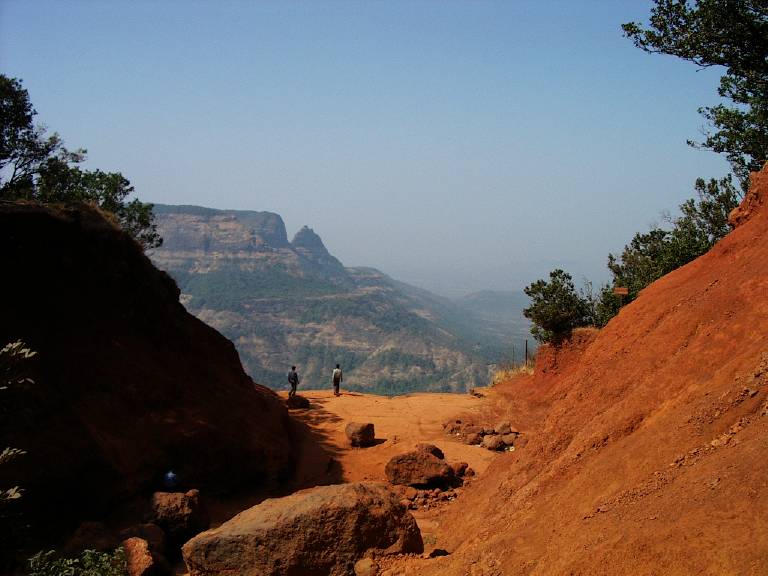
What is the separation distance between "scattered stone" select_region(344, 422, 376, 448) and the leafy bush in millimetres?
8489

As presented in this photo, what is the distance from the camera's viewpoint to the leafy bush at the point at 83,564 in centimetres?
714

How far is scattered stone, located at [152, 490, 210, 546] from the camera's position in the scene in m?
9.59

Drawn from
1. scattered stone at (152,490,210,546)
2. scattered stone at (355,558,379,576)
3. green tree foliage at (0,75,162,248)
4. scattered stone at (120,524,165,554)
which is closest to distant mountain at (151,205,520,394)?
green tree foliage at (0,75,162,248)

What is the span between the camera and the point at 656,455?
6102 mm

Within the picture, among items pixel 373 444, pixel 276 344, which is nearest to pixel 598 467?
pixel 373 444

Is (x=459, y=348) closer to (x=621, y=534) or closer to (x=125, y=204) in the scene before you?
(x=125, y=204)

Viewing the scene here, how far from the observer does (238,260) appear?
578 ft

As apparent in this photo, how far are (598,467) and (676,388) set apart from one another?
1.48 meters

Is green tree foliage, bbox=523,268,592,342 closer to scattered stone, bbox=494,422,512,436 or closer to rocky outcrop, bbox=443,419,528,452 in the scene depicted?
rocky outcrop, bbox=443,419,528,452

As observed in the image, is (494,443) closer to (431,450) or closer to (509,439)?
(509,439)

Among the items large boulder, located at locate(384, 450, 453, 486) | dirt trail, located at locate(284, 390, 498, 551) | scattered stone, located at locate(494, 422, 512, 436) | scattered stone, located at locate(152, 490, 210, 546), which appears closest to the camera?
scattered stone, located at locate(152, 490, 210, 546)

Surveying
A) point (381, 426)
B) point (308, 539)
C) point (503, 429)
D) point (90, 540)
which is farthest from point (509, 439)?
point (90, 540)

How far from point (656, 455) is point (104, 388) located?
400 inches

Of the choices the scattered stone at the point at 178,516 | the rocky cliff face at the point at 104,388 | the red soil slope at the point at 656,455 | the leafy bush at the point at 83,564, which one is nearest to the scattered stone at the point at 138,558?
the leafy bush at the point at 83,564
